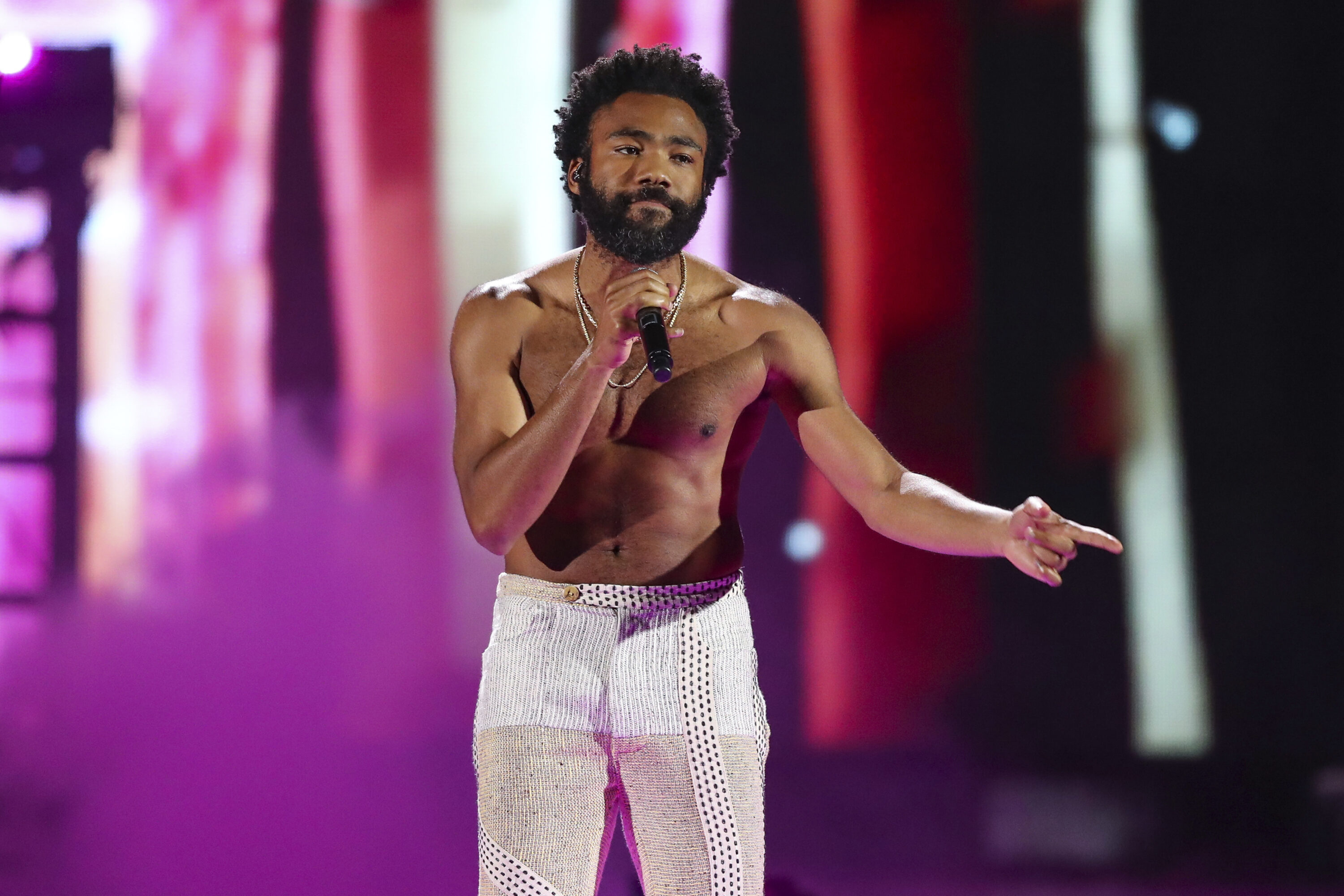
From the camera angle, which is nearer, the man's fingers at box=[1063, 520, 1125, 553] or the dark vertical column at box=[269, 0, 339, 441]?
the man's fingers at box=[1063, 520, 1125, 553]

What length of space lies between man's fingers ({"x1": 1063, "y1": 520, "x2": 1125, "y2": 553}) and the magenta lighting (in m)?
3.23

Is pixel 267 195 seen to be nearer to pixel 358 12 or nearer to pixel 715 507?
pixel 358 12

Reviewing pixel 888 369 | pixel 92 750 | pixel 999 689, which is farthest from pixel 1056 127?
pixel 92 750

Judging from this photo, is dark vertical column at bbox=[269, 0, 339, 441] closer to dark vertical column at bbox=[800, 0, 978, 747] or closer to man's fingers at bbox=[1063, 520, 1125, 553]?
dark vertical column at bbox=[800, 0, 978, 747]

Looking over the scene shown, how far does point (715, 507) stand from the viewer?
2016mm

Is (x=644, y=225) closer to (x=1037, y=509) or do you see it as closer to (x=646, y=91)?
(x=646, y=91)

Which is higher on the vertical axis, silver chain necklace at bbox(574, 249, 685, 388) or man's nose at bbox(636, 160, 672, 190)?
man's nose at bbox(636, 160, 672, 190)

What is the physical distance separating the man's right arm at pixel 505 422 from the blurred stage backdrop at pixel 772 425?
5.14 feet

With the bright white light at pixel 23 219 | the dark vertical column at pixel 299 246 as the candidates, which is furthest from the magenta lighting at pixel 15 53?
the dark vertical column at pixel 299 246

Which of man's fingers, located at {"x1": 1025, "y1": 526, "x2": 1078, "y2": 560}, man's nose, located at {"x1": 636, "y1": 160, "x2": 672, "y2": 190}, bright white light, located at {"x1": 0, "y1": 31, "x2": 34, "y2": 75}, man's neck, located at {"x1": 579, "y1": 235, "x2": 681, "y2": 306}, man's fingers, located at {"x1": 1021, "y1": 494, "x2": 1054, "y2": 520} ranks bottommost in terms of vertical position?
man's fingers, located at {"x1": 1025, "y1": 526, "x2": 1078, "y2": 560}

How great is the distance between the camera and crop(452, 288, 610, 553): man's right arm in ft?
5.63

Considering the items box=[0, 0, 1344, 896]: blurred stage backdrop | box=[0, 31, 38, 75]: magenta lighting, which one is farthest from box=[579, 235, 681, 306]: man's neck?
box=[0, 31, 38, 75]: magenta lighting

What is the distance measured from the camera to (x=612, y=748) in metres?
1.88

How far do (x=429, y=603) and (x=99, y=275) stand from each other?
52.1 inches
